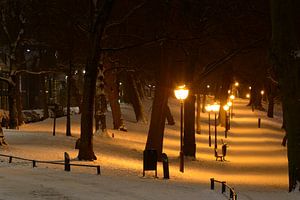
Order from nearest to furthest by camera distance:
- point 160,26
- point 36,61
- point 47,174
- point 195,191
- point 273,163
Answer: point 195,191 < point 47,174 < point 160,26 < point 273,163 < point 36,61

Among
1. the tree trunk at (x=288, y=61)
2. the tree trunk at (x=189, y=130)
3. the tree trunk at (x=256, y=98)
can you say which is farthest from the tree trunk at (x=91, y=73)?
the tree trunk at (x=256, y=98)

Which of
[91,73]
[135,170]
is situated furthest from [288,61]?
[91,73]

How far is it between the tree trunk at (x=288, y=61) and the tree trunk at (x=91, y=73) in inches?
299

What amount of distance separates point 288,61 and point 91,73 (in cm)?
844

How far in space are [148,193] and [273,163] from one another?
18.3 meters

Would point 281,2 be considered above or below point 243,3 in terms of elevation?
below

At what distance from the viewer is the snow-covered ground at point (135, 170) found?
12898 millimetres

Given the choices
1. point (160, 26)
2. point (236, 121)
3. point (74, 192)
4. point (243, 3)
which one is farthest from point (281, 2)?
point (236, 121)

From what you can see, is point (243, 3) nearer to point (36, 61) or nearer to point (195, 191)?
point (195, 191)

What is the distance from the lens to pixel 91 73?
2062cm

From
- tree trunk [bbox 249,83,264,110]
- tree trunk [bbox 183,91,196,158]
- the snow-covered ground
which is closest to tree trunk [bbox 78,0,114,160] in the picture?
the snow-covered ground

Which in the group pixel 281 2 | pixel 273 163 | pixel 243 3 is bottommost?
pixel 273 163

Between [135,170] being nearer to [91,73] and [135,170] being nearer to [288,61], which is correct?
[91,73]

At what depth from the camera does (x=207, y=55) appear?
40469 mm
